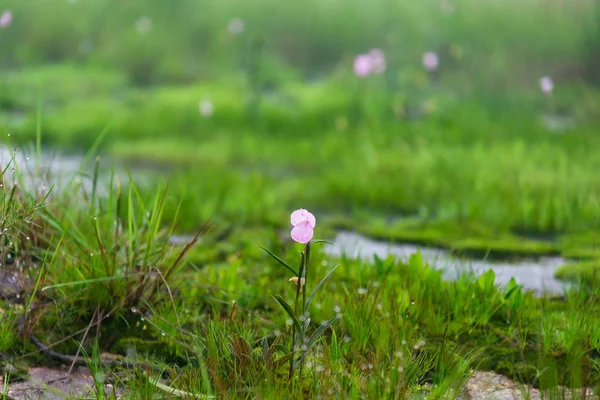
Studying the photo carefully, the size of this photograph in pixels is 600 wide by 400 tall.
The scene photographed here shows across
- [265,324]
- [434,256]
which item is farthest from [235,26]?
[265,324]

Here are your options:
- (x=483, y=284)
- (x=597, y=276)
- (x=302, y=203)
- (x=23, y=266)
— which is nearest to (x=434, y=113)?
(x=302, y=203)

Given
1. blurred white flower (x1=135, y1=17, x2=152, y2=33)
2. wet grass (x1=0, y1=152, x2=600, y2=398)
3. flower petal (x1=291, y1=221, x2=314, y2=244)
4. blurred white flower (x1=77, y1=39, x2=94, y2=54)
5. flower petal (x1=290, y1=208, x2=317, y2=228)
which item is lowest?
wet grass (x1=0, y1=152, x2=600, y2=398)

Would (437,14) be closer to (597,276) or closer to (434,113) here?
(434,113)

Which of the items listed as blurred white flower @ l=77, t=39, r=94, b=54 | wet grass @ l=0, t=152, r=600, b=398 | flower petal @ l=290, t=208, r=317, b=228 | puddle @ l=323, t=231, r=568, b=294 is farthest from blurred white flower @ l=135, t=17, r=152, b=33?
flower petal @ l=290, t=208, r=317, b=228

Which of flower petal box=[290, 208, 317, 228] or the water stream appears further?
the water stream

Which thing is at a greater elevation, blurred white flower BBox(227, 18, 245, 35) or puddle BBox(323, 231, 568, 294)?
blurred white flower BBox(227, 18, 245, 35)

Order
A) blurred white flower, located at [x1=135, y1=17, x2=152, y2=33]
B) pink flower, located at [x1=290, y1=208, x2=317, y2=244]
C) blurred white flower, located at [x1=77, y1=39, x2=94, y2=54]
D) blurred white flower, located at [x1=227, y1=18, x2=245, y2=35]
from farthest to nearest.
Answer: blurred white flower, located at [x1=77, y1=39, x2=94, y2=54] < blurred white flower, located at [x1=135, y1=17, x2=152, y2=33] < blurred white flower, located at [x1=227, y1=18, x2=245, y2=35] < pink flower, located at [x1=290, y1=208, x2=317, y2=244]

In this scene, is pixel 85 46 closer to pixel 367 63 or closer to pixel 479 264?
pixel 367 63

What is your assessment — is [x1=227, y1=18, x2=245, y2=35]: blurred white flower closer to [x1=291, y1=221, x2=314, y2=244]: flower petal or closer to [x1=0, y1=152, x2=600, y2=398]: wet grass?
[x1=0, y1=152, x2=600, y2=398]: wet grass
